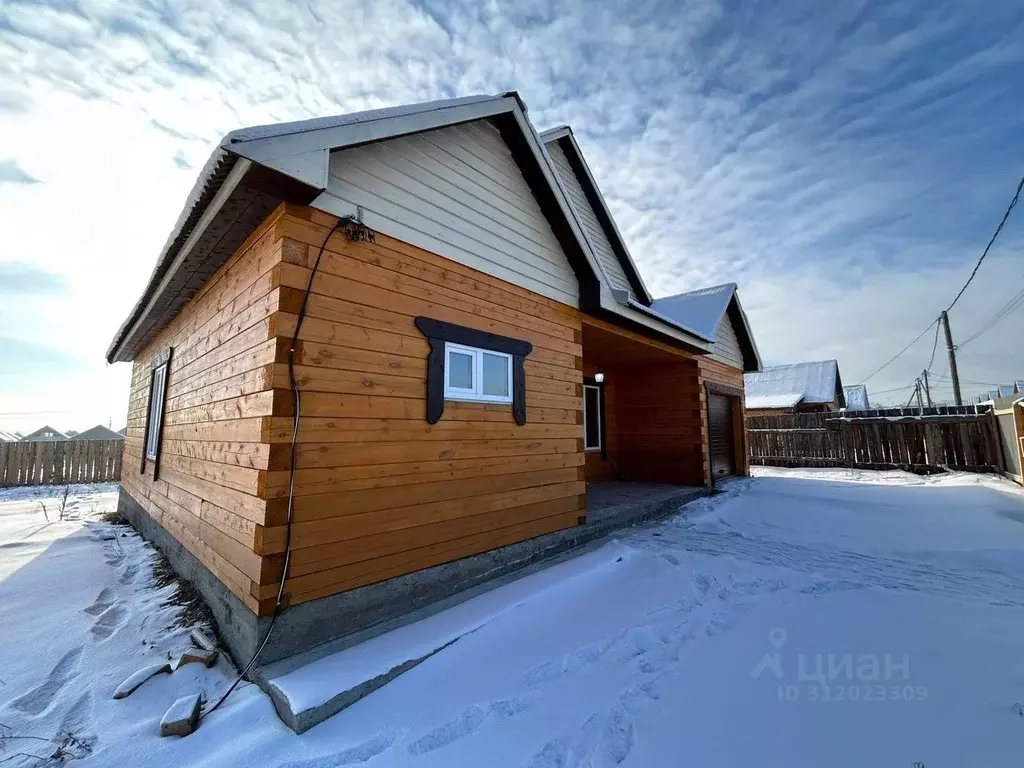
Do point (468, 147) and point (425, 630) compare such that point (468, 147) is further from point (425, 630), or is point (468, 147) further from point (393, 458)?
point (425, 630)

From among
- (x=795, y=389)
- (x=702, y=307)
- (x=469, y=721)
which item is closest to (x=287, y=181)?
(x=469, y=721)

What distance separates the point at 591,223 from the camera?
9.64 metres

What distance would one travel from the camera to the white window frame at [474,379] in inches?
159

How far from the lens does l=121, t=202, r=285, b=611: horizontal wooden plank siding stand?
2988 millimetres

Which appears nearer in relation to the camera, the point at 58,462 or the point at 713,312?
the point at 713,312

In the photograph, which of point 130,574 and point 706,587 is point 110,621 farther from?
point 706,587

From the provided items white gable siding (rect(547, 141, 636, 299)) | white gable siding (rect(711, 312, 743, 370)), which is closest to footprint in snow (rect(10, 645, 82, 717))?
white gable siding (rect(547, 141, 636, 299))

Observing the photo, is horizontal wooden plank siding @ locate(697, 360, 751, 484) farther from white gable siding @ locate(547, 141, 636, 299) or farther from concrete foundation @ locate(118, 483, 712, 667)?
concrete foundation @ locate(118, 483, 712, 667)

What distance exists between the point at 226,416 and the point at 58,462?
48.9 ft

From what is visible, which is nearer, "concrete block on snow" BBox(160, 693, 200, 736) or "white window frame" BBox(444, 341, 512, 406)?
"concrete block on snow" BBox(160, 693, 200, 736)

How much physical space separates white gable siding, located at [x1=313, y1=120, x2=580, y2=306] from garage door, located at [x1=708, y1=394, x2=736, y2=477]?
6776 mm

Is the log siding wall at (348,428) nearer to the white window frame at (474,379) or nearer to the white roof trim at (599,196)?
the white window frame at (474,379)

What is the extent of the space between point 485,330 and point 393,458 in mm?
1706

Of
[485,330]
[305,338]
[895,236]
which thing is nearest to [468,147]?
[485,330]
